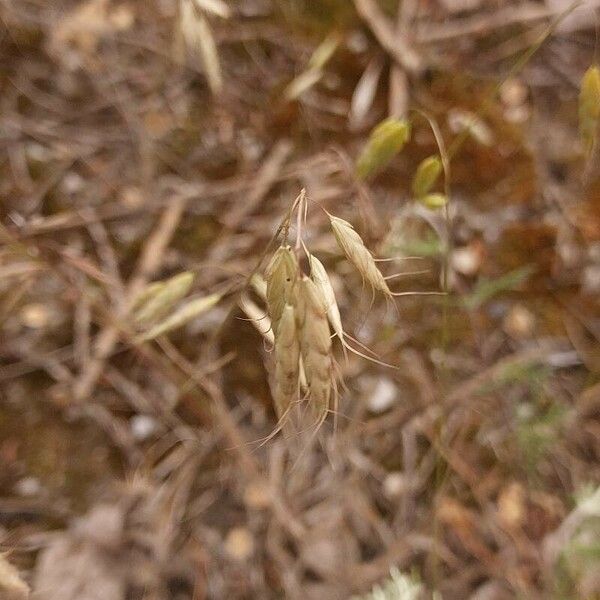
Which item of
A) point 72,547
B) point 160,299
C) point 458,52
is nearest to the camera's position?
point 160,299

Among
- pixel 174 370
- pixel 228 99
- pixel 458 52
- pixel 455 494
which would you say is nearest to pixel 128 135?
pixel 228 99

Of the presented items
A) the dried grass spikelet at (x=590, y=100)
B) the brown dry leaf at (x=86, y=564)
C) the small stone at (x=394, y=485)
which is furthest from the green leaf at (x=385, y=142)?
the brown dry leaf at (x=86, y=564)

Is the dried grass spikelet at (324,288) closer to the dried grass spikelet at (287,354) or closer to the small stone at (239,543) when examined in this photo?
the dried grass spikelet at (287,354)

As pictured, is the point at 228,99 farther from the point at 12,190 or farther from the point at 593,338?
the point at 593,338

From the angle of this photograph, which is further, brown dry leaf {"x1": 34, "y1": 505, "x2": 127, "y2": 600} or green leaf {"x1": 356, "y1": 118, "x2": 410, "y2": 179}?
brown dry leaf {"x1": 34, "y1": 505, "x2": 127, "y2": 600}

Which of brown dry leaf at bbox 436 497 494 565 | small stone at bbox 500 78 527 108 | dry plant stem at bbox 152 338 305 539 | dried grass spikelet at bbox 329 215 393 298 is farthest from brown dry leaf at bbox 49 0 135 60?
brown dry leaf at bbox 436 497 494 565

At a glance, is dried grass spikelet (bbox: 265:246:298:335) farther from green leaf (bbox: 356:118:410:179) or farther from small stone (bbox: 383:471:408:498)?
small stone (bbox: 383:471:408:498)
